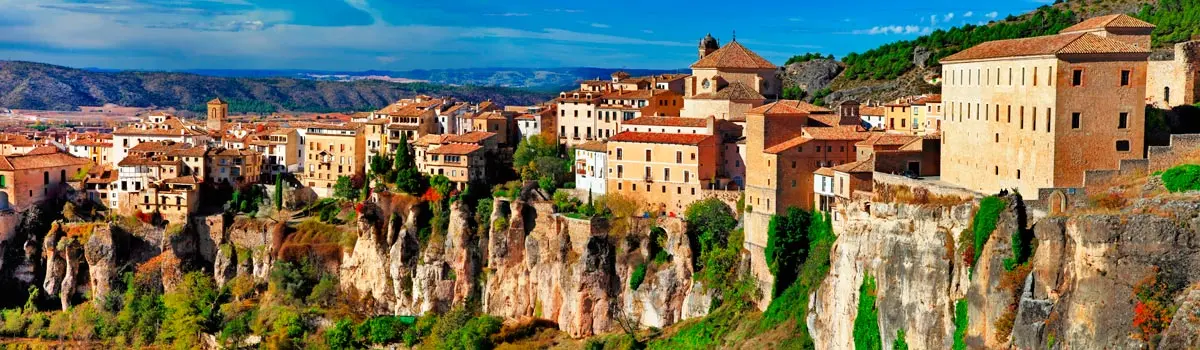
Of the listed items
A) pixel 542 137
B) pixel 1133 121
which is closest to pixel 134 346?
pixel 542 137

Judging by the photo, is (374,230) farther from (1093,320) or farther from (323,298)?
(1093,320)

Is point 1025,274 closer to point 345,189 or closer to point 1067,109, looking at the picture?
point 1067,109

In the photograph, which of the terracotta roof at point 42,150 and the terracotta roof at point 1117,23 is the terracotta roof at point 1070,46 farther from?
the terracotta roof at point 42,150

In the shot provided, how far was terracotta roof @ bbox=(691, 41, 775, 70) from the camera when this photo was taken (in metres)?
66.5

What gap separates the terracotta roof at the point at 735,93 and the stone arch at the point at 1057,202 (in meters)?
25.8

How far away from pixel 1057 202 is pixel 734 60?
30.0 m

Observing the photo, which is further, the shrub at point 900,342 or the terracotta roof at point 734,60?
the terracotta roof at point 734,60

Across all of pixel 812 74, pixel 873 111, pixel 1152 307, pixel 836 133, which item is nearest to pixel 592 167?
pixel 873 111

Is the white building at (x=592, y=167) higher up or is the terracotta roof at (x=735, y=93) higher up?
the terracotta roof at (x=735, y=93)

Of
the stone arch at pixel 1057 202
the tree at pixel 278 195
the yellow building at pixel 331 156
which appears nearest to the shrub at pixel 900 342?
the stone arch at pixel 1057 202

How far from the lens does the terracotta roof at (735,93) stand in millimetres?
63094

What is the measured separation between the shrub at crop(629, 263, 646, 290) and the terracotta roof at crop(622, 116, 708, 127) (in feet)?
20.9

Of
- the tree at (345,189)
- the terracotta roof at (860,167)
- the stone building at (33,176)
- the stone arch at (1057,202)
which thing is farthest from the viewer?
the stone building at (33,176)

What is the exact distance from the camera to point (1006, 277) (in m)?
37.1
